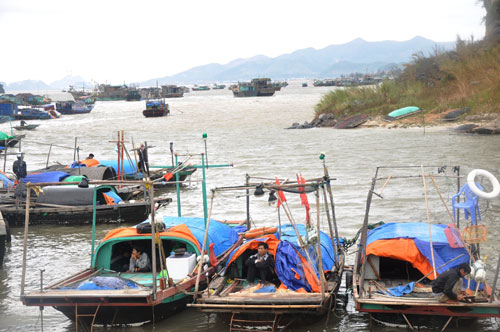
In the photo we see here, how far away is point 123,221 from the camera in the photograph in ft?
60.7

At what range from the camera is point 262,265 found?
10781 millimetres

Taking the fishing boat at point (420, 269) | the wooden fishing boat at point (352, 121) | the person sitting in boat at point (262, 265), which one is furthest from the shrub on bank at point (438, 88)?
the person sitting in boat at point (262, 265)

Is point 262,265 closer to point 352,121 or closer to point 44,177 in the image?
point 44,177

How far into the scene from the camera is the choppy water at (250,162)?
37.4 ft

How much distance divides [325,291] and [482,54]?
3075 cm

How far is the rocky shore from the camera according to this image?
3120 centimetres

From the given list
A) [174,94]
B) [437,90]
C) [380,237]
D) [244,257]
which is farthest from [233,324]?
[174,94]

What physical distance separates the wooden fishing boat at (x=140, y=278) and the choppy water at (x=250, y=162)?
1.74 ft

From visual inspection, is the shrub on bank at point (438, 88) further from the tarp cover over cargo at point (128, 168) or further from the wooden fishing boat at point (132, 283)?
the wooden fishing boat at point (132, 283)

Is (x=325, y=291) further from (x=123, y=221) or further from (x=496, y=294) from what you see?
(x=123, y=221)

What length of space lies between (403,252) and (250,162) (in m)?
18.7

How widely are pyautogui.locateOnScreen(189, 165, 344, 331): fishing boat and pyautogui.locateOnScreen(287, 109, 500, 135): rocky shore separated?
2176 centimetres

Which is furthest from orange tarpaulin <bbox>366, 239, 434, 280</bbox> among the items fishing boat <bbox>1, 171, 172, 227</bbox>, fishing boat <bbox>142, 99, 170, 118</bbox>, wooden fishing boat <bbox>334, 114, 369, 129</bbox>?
fishing boat <bbox>142, 99, 170, 118</bbox>

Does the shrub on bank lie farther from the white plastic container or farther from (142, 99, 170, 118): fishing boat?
the white plastic container
